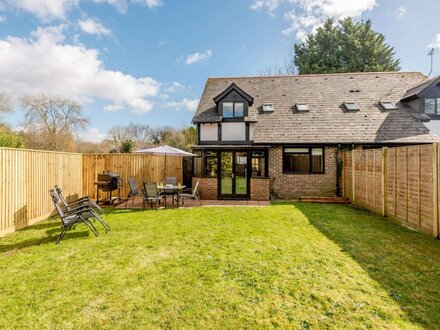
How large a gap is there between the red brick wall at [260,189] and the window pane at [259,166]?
1.99 ft

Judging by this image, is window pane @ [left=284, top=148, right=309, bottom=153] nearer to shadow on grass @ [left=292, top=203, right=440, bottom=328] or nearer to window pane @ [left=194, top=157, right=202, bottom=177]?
window pane @ [left=194, top=157, right=202, bottom=177]

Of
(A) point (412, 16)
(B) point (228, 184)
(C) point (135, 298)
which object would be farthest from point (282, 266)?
(A) point (412, 16)

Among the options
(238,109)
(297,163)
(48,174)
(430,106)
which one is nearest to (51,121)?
(48,174)

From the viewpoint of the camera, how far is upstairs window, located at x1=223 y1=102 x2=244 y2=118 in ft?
45.7

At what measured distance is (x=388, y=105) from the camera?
1441cm

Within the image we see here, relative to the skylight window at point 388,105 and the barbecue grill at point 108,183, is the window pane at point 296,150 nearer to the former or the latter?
the skylight window at point 388,105

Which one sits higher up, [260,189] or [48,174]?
[48,174]

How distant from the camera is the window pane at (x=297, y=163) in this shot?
12.9 metres

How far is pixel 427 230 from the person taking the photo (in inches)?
242

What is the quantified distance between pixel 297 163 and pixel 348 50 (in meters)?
21.1

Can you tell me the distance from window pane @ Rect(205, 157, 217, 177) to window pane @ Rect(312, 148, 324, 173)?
5.46m

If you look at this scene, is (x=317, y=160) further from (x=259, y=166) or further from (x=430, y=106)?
(x=430, y=106)

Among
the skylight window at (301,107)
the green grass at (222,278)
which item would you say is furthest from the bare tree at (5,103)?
the skylight window at (301,107)

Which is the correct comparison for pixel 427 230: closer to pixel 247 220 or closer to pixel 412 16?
pixel 247 220
